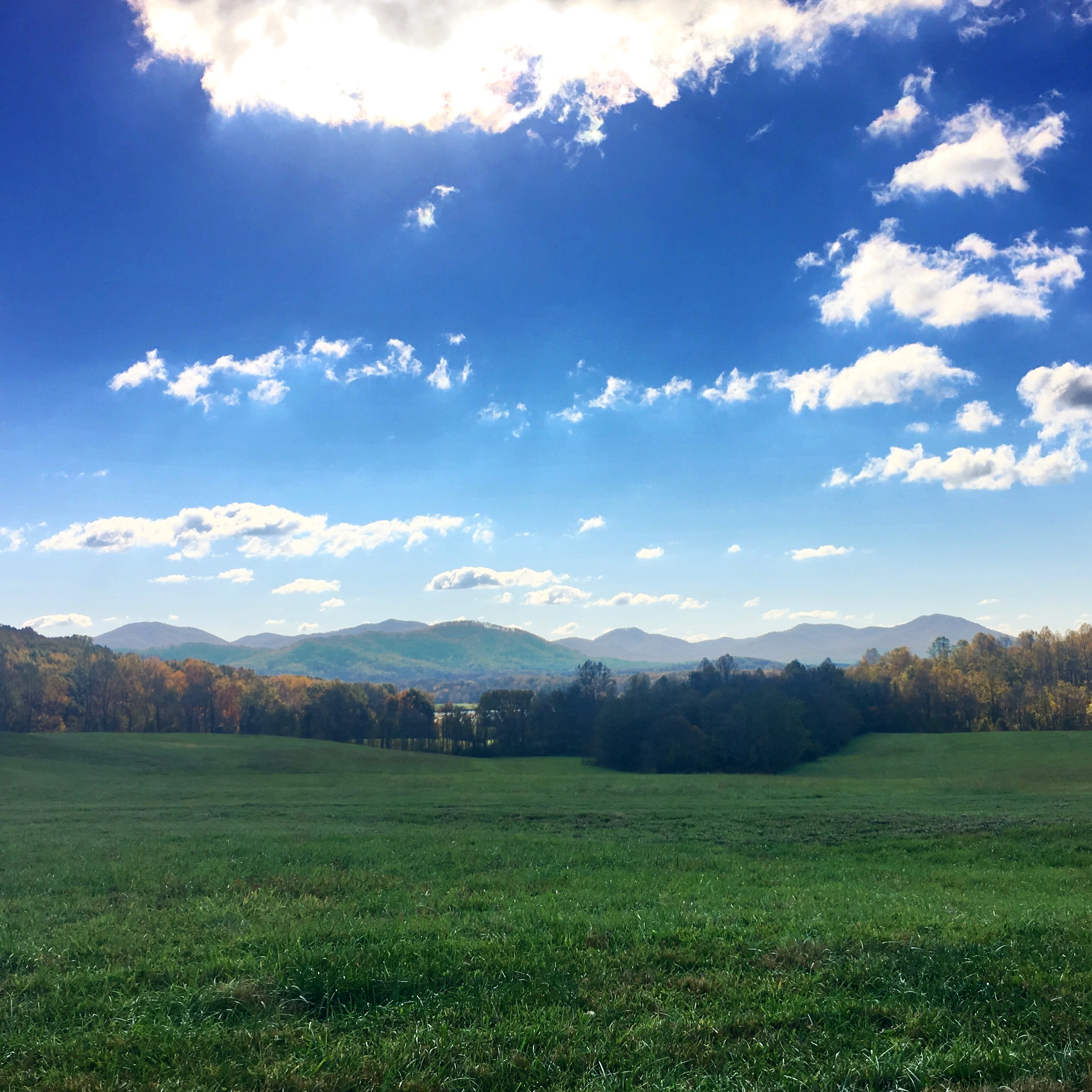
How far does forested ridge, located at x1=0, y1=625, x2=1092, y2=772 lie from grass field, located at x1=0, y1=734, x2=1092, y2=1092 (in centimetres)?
5974

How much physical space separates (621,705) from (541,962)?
8052 centimetres

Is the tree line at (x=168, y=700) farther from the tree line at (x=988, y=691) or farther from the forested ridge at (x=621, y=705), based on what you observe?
the tree line at (x=988, y=691)

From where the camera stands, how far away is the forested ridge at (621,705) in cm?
7888

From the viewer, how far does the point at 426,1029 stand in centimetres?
632

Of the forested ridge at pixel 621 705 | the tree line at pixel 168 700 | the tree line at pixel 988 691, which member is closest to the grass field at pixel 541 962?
the forested ridge at pixel 621 705

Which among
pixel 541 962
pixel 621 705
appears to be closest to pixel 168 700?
pixel 621 705

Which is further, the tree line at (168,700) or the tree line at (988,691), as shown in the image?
the tree line at (988,691)

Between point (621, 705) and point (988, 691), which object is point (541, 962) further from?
point (988, 691)

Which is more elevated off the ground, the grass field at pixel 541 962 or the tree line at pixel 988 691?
the grass field at pixel 541 962

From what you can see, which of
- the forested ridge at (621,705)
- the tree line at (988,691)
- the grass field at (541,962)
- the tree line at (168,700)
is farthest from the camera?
the tree line at (988,691)

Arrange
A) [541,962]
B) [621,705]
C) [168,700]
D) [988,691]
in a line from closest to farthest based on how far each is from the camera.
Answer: [541,962]
[621,705]
[988,691]
[168,700]

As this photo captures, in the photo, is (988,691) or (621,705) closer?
(621,705)

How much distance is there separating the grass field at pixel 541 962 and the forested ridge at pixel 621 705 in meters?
A: 59.7

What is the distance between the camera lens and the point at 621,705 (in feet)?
283
